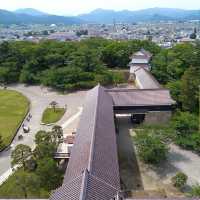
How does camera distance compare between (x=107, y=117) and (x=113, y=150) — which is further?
(x=107, y=117)

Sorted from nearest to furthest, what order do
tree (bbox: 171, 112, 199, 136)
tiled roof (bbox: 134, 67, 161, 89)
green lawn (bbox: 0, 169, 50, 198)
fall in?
green lawn (bbox: 0, 169, 50, 198) < tree (bbox: 171, 112, 199, 136) < tiled roof (bbox: 134, 67, 161, 89)

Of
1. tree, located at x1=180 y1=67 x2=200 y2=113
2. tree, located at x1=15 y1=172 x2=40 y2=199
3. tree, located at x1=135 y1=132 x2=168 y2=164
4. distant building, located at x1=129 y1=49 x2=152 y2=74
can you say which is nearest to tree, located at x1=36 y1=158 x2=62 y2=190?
tree, located at x1=15 y1=172 x2=40 y2=199

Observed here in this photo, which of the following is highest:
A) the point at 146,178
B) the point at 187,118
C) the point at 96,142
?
the point at 96,142

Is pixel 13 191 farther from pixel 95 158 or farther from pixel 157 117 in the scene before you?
pixel 157 117

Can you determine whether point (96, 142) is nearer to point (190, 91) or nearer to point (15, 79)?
point (190, 91)

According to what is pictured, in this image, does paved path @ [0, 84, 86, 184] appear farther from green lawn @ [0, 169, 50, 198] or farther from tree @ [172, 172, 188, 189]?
tree @ [172, 172, 188, 189]

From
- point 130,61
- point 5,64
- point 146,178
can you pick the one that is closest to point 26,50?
point 5,64

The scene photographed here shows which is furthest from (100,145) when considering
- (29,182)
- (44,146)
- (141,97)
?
(141,97)

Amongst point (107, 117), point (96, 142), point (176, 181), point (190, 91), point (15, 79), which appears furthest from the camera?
point (15, 79)
